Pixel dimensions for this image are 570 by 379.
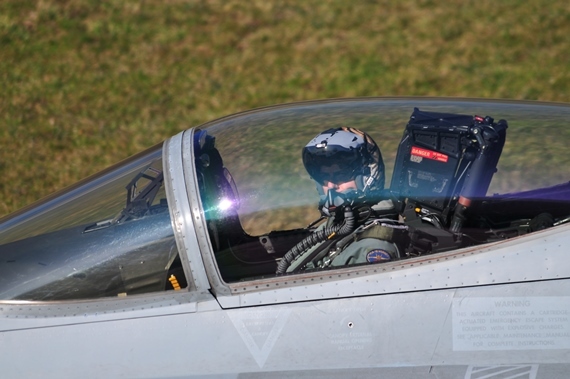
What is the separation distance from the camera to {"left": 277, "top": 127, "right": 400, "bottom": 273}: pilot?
3.46m

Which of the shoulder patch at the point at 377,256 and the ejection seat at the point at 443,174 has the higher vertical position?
the ejection seat at the point at 443,174

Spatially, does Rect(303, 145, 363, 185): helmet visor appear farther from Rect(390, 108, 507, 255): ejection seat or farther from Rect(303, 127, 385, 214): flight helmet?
Rect(390, 108, 507, 255): ejection seat

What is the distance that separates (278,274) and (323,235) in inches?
14.7

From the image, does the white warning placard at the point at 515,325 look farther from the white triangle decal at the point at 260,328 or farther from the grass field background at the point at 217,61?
the grass field background at the point at 217,61

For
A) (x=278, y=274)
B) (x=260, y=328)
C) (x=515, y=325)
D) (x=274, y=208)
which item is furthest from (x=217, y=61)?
(x=515, y=325)

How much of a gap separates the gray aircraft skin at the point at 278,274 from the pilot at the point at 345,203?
2.9 inches

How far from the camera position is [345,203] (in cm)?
357

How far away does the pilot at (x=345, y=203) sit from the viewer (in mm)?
3463

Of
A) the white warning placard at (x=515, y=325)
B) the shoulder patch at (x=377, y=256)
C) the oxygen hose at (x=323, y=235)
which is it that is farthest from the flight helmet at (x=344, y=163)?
the white warning placard at (x=515, y=325)

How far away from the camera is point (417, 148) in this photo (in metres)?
3.74

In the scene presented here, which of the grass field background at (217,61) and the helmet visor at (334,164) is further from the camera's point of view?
the grass field background at (217,61)

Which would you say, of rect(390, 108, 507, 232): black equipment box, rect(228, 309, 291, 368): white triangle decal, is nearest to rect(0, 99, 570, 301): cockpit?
rect(390, 108, 507, 232): black equipment box

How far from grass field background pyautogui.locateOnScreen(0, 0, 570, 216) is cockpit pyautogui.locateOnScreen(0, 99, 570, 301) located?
4.52 m

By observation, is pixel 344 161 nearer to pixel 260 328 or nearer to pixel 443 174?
pixel 443 174
